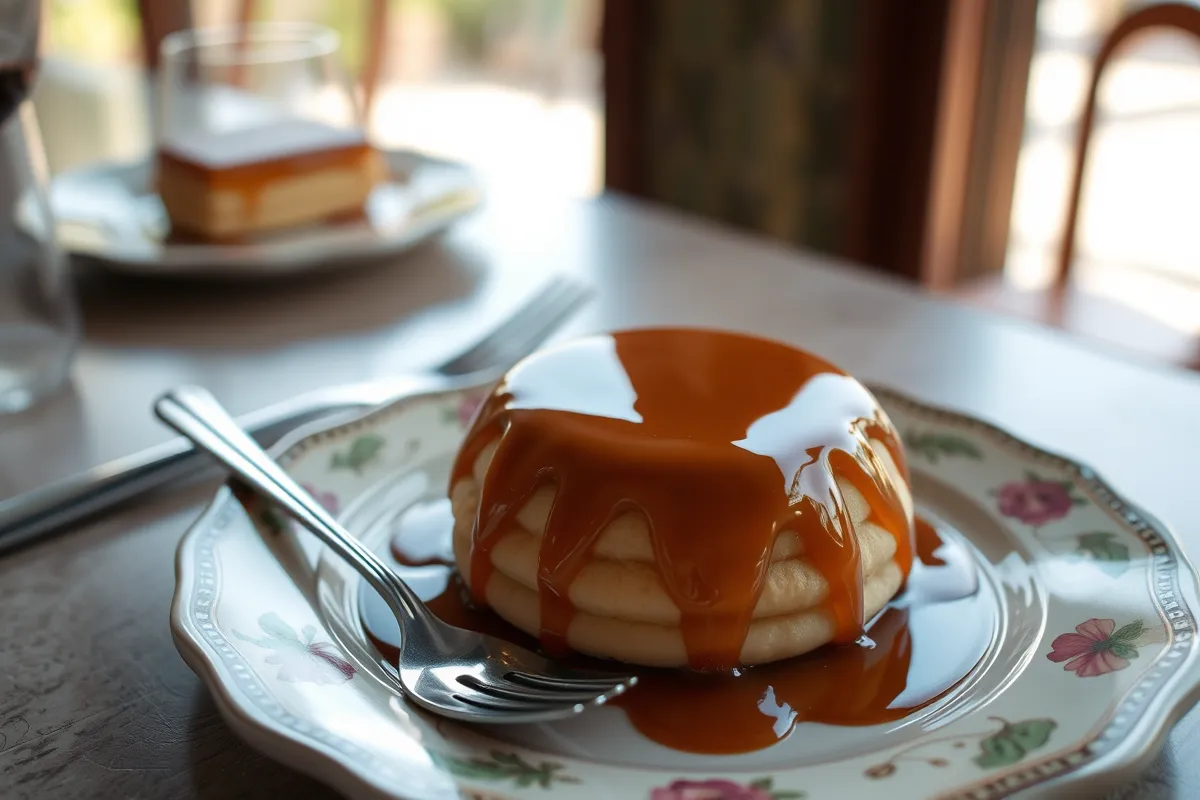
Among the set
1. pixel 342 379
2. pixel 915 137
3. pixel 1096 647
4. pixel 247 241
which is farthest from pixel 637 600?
A: pixel 915 137

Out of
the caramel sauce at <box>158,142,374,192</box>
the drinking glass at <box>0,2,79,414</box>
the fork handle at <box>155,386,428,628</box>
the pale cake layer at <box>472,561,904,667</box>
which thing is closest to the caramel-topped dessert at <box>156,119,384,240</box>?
the caramel sauce at <box>158,142,374,192</box>

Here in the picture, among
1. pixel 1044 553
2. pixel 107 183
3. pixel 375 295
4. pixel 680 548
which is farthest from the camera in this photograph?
pixel 107 183

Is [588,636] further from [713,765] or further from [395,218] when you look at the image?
[395,218]

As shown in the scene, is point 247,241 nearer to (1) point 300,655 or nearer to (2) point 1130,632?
(1) point 300,655

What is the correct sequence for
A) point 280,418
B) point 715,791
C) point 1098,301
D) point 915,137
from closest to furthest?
point 715,791 → point 280,418 → point 1098,301 → point 915,137

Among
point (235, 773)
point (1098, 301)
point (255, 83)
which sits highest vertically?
point (255, 83)

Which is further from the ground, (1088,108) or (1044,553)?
(1088,108)

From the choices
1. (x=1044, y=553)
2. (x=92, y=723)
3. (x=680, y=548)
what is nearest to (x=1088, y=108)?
(x=1044, y=553)

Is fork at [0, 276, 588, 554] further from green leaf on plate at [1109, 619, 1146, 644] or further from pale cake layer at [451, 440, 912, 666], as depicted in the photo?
green leaf on plate at [1109, 619, 1146, 644]
